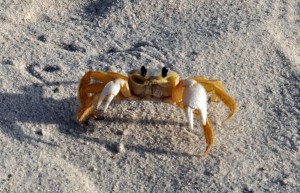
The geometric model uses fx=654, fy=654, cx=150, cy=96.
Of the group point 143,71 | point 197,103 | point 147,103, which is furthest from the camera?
point 147,103

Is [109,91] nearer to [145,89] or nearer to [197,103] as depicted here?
[145,89]

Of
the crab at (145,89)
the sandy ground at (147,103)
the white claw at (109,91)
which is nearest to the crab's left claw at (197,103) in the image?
the crab at (145,89)

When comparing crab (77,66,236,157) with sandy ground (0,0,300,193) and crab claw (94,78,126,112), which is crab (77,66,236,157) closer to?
crab claw (94,78,126,112)

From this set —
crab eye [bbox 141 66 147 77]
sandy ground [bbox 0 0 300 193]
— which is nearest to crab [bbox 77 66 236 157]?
crab eye [bbox 141 66 147 77]

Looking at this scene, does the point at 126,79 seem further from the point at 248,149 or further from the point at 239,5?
the point at 239,5

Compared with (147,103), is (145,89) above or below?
above

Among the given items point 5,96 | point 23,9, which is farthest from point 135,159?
point 23,9

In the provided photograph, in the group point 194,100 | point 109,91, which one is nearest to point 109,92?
point 109,91
